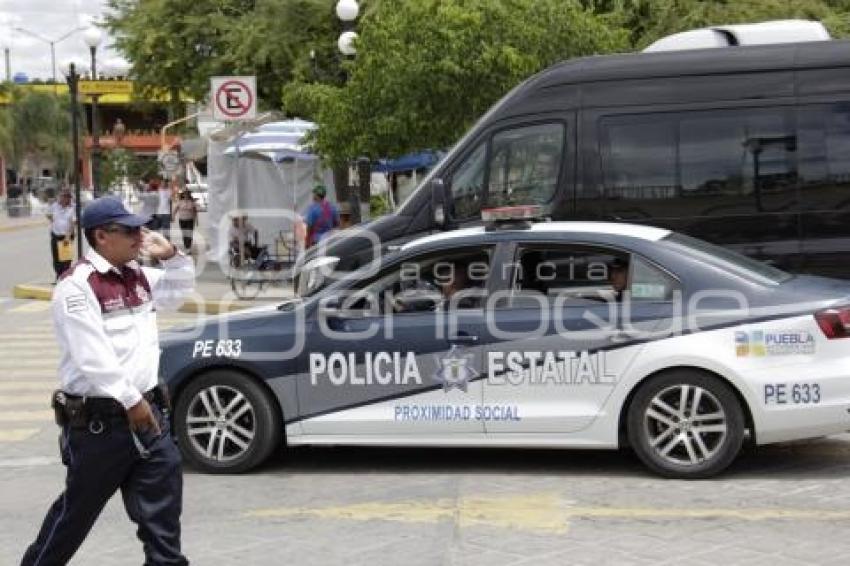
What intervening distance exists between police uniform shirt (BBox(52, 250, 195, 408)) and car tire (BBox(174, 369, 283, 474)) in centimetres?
268

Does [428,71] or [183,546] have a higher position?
[428,71]

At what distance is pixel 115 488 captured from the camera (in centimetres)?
497

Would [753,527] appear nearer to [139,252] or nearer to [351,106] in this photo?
[139,252]

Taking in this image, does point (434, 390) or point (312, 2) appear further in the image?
→ point (312, 2)

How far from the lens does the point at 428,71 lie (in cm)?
1639

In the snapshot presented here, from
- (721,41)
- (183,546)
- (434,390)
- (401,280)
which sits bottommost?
(183,546)

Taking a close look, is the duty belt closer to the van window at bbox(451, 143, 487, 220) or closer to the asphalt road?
the asphalt road

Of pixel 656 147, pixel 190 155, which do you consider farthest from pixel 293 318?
pixel 190 155

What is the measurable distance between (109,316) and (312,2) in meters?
20.7

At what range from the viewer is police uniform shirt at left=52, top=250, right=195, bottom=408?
4.77m

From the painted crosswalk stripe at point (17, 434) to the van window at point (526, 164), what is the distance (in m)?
4.04

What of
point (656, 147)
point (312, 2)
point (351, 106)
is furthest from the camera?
point (312, 2)

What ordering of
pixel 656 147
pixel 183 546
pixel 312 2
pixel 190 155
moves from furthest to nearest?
1. pixel 190 155
2. pixel 312 2
3. pixel 656 147
4. pixel 183 546

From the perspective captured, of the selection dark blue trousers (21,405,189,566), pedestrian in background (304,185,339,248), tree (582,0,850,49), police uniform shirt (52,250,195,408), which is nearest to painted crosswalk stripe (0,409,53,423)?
dark blue trousers (21,405,189,566)
